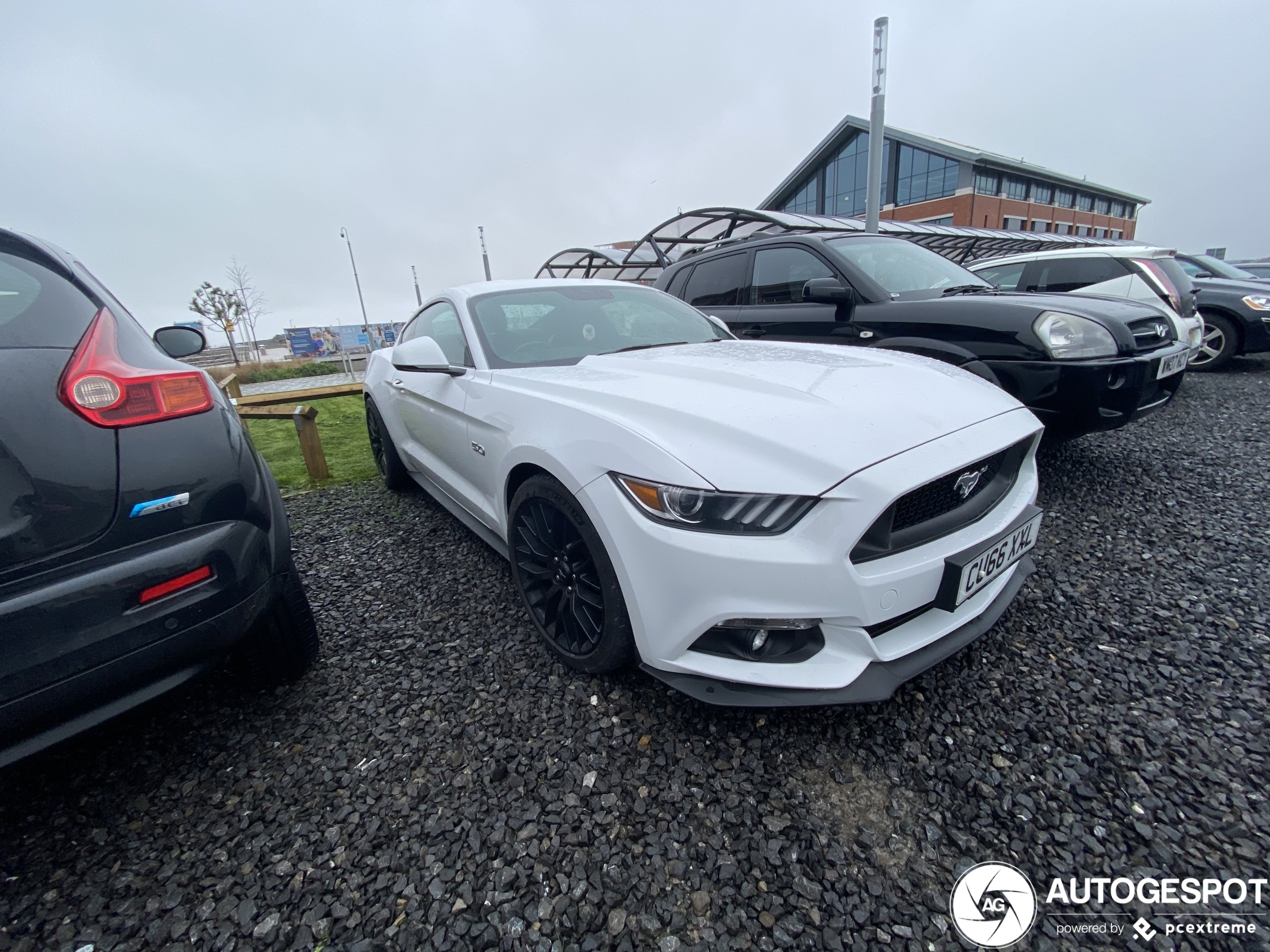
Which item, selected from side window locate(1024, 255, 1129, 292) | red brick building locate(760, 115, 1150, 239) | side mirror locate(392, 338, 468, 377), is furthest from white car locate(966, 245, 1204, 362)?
red brick building locate(760, 115, 1150, 239)

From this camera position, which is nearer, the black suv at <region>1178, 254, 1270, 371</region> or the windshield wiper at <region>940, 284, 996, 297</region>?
the windshield wiper at <region>940, 284, 996, 297</region>

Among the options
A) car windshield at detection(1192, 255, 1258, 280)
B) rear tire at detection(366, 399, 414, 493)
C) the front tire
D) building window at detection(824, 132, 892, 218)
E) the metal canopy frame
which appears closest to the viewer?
the front tire

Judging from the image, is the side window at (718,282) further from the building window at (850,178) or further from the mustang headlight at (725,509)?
the building window at (850,178)

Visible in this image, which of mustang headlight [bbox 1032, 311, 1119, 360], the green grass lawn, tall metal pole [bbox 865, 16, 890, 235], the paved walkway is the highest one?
tall metal pole [bbox 865, 16, 890, 235]

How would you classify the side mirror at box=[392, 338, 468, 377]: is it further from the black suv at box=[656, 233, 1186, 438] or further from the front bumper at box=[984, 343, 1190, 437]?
the front bumper at box=[984, 343, 1190, 437]

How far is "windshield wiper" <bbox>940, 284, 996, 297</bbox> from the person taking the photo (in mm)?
3449

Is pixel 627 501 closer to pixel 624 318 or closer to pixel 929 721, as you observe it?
pixel 929 721

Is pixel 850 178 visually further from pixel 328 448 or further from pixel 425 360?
pixel 425 360

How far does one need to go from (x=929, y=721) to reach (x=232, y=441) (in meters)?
2.19

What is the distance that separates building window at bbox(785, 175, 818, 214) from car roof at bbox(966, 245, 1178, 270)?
102ft

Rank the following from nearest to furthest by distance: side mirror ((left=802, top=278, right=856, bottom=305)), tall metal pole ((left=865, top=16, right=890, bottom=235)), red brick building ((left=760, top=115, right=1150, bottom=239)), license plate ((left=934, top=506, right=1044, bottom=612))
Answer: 1. license plate ((left=934, top=506, right=1044, bottom=612))
2. side mirror ((left=802, top=278, right=856, bottom=305))
3. tall metal pole ((left=865, top=16, right=890, bottom=235))
4. red brick building ((left=760, top=115, right=1150, bottom=239))

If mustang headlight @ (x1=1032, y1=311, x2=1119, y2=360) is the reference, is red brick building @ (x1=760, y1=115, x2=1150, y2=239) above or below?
above

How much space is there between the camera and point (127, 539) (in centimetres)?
122

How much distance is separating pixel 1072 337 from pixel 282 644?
384 cm
